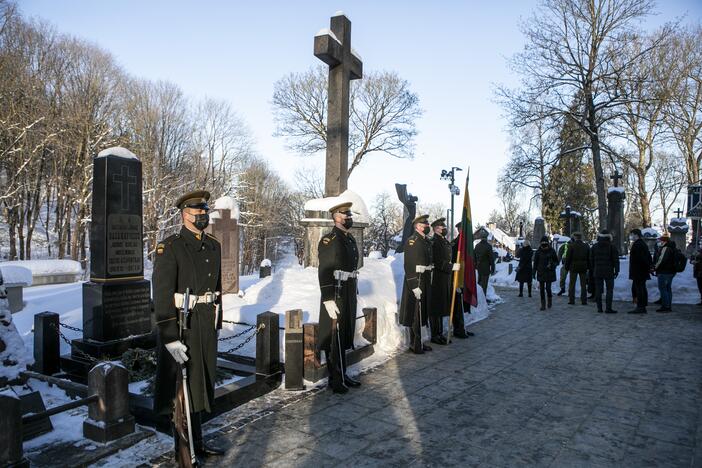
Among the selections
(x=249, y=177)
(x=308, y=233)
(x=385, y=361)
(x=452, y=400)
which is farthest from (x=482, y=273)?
(x=249, y=177)

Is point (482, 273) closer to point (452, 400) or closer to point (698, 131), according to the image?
point (452, 400)

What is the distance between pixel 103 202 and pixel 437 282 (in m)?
5.35

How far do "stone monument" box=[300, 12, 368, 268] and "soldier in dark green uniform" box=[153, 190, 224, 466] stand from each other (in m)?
5.92

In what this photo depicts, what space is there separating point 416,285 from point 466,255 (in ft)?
6.84

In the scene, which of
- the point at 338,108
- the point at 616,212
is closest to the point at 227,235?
the point at 338,108

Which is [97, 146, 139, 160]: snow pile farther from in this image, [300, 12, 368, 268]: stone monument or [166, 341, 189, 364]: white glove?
[166, 341, 189, 364]: white glove

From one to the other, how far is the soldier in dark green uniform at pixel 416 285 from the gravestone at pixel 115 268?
387 centimetres

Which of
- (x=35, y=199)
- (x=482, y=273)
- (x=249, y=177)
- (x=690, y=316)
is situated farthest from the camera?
(x=249, y=177)

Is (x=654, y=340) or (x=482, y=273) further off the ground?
(x=482, y=273)

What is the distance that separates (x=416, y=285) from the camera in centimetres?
733

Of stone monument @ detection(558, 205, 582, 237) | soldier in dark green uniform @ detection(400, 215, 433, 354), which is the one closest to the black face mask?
soldier in dark green uniform @ detection(400, 215, 433, 354)

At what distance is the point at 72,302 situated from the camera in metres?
9.99

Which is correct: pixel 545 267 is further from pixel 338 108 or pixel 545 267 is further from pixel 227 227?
pixel 227 227

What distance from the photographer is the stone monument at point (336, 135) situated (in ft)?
32.6
